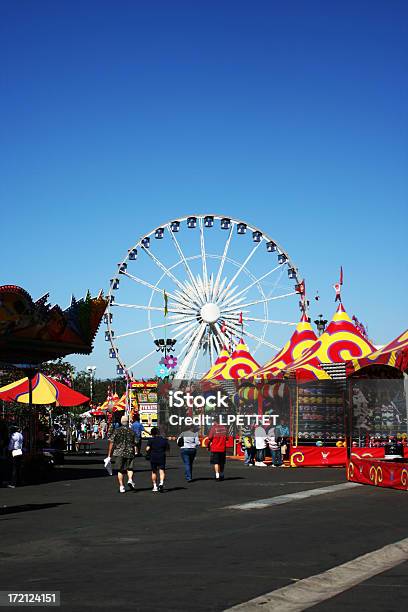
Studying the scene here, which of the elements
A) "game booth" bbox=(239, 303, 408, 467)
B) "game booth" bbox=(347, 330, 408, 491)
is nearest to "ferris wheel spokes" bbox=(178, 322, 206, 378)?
"game booth" bbox=(239, 303, 408, 467)

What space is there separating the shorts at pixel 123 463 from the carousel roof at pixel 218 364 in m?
32.3

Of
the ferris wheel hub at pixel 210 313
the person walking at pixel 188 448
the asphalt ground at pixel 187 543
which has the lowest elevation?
the asphalt ground at pixel 187 543

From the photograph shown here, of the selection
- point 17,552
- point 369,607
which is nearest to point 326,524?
point 17,552

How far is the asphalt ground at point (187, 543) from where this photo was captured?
7.77m

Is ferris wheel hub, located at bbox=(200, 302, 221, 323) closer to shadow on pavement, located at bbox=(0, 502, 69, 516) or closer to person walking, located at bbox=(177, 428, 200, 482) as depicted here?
person walking, located at bbox=(177, 428, 200, 482)

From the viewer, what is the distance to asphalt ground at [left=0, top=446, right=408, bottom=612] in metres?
7.77

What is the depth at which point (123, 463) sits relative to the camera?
19359 mm

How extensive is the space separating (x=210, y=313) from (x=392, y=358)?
3509cm

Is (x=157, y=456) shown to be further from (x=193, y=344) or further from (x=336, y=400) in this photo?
(x=193, y=344)

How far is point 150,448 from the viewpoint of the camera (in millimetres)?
19609

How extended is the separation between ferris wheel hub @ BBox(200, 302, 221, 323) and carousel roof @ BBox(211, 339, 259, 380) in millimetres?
5818

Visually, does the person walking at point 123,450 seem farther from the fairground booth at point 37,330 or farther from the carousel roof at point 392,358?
the carousel roof at point 392,358

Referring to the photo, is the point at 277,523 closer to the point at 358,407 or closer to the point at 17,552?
the point at 17,552

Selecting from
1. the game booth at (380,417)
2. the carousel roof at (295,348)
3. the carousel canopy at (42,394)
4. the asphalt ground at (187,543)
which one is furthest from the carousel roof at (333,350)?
the asphalt ground at (187,543)
